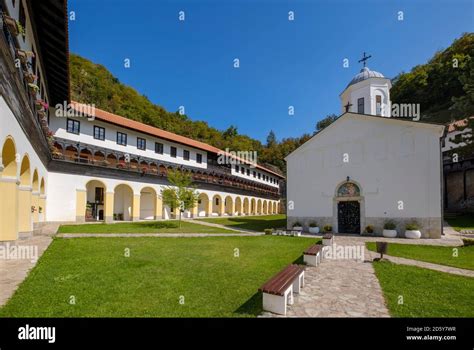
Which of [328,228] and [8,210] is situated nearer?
[8,210]

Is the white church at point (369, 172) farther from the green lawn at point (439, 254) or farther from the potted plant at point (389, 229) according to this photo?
the green lawn at point (439, 254)

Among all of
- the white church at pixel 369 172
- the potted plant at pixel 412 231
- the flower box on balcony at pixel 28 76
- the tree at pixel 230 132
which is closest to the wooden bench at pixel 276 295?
the flower box on balcony at pixel 28 76

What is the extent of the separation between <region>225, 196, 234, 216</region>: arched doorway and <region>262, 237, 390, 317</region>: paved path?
3177cm

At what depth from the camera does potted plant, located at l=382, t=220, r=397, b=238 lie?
17.5 m

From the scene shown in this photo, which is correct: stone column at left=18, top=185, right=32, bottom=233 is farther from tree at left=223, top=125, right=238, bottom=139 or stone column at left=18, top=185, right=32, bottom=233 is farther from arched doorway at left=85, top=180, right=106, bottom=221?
tree at left=223, top=125, right=238, bottom=139

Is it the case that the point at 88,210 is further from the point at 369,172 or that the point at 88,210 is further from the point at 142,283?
the point at 369,172

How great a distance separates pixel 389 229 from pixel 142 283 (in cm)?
1688

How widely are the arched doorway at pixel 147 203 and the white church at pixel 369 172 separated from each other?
15.8 meters

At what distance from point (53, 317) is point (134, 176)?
23.3 m

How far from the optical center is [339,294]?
5969 mm

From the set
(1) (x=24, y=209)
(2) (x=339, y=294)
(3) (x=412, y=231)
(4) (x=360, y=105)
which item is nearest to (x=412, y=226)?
(3) (x=412, y=231)

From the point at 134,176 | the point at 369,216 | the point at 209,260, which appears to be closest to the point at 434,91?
the point at 369,216

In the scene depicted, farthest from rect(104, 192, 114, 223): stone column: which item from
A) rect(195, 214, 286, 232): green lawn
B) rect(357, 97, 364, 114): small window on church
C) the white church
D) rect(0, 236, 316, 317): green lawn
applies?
rect(357, 97, 364, 114): small window on church

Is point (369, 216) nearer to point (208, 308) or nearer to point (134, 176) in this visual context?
point (208, 308)
